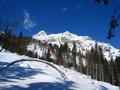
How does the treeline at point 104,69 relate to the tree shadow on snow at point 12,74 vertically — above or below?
above

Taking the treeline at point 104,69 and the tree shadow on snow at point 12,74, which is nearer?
the tree shadow on snow at point 12,74

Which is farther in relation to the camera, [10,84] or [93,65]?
[93,65]

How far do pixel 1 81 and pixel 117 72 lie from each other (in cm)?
8081

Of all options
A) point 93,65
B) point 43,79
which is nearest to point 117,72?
point 93,65

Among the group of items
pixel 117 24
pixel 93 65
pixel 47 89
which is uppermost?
pixel 93 65

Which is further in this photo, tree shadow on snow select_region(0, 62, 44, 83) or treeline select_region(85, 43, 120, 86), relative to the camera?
treeline select_region(85, 43, 120, 86)

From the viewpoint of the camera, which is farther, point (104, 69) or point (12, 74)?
point (104, 69)

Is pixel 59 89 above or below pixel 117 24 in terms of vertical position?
below

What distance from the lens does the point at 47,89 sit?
48.0 feet

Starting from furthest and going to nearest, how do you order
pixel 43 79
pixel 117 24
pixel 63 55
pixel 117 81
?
1. pixel 63 55
2. pixel 117 81
3. pixel 43 79
4. pixel 117 24

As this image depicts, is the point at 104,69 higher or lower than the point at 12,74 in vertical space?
higher

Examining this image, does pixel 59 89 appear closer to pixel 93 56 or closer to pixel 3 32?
pixel 3 32

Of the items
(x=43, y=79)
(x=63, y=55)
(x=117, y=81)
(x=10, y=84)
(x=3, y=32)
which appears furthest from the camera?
(x=63, y=55)

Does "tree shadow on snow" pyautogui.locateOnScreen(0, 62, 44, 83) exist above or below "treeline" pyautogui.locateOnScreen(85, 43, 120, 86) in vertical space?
below
